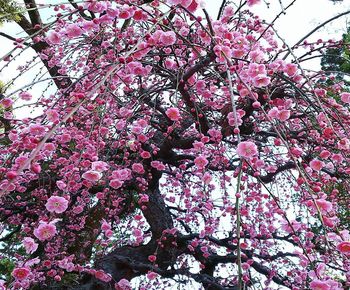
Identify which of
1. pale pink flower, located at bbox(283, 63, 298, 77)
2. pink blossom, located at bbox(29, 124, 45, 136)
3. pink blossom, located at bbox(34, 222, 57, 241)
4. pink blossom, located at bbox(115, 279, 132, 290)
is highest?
pale pink flower, located at bbox(283, 63, 298, 77)

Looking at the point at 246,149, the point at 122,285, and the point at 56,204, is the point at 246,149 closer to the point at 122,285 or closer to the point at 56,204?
the point at 56,204

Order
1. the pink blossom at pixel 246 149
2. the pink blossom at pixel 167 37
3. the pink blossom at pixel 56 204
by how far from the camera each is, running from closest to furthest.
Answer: the pink blossom at pixel 246 149
the pink blossom at pixel 56 204
the pink blossom at pixel 167 37

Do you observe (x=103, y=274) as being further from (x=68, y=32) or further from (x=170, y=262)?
(x=68, y=32)

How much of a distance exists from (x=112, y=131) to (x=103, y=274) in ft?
3.74

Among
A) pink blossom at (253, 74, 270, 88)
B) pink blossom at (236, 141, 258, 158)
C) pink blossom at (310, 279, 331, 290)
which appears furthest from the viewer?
pink blossom at (253, 74, 270, 88)

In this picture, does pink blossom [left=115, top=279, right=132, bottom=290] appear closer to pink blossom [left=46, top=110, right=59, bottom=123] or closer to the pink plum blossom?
pink blossom [left=46, top=110, right=59, bottom=123]

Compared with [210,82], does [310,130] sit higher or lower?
lower

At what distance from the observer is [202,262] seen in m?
3.53

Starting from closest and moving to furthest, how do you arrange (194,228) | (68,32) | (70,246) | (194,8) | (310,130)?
(194,8), (68,32), (310,130), (70,246), (194,228)

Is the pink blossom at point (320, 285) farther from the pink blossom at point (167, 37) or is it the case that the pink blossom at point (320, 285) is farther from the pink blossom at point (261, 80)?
the pink blossom at point (167, 37)

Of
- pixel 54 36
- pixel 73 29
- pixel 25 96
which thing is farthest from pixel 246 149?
pixel 25 96

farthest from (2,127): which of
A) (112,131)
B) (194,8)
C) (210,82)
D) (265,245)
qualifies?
(265,245)

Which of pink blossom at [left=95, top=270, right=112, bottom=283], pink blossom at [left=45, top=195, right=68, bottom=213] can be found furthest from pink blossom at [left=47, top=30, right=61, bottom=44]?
pink blossom at [left=95, top=270, right=112, bottom=283]

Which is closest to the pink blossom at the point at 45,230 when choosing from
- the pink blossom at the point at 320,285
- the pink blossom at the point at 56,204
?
the pink blossom at the point at 56,204
